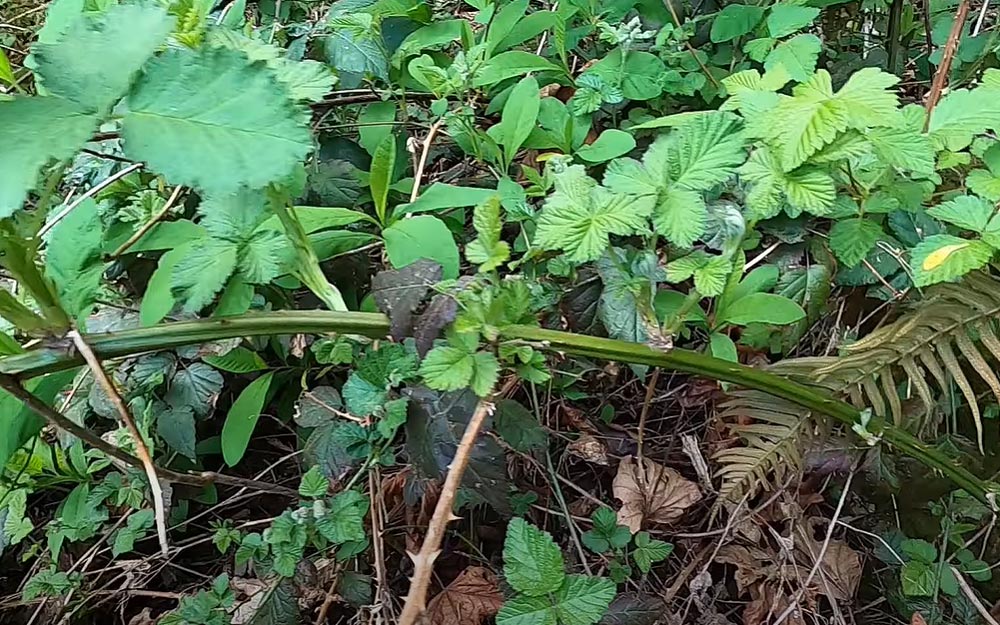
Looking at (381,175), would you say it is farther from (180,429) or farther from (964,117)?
(964,117)

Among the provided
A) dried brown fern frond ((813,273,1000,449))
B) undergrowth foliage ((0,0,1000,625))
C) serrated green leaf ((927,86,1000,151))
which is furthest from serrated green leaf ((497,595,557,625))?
serrated green leaf ((927,86,1000,151))

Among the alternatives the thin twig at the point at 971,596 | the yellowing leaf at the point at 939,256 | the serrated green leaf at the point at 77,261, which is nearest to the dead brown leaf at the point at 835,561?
the thin twig at the point at 971,596

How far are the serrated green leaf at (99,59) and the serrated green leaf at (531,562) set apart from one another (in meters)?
0.56

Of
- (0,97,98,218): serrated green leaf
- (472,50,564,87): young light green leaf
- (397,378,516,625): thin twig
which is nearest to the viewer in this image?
(0,97,98,218): serrated green leaf

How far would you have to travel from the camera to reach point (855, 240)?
84 cm

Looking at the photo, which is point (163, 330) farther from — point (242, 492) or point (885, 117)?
point (885, 117)

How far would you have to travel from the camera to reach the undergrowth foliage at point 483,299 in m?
0.72

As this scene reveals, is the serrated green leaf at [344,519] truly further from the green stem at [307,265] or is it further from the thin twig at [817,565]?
the thin twig at [817,565]

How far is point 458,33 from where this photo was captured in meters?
1.13

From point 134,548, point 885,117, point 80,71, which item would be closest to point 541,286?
point 885,117

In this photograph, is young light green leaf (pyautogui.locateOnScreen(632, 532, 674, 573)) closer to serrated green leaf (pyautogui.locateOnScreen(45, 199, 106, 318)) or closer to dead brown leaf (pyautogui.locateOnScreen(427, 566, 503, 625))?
dead brown leaf (pyautogui.locateOnScreen(427, 566, 503, 625))

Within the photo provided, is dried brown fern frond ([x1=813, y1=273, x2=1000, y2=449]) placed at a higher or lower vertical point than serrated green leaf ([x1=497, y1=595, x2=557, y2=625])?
higher

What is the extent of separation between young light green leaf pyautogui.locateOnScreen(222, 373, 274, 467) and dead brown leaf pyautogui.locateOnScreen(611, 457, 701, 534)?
0.47 meters

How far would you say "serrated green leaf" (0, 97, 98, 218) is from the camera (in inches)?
21.3
